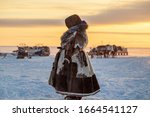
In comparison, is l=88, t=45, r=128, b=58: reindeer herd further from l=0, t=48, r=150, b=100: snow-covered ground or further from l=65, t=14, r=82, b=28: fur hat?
l=65, t=14, r=82, b=28: fur hat

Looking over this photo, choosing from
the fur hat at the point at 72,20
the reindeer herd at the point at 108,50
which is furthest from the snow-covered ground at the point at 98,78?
the fur hat at the point at 72,20

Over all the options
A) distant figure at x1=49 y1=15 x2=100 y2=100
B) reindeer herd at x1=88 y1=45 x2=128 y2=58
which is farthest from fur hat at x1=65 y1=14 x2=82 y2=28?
reindeer herd at x1=88 y1=45 x2=128 y2=58

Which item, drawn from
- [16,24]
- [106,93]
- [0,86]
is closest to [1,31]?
[16,24]

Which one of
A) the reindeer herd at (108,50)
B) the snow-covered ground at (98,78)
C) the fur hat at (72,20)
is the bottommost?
the snow-covered ground at (98,78)

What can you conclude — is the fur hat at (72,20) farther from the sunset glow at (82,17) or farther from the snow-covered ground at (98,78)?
the snow-covered ground at (98,78)

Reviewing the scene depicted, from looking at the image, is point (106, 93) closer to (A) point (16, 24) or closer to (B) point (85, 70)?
(B) point (85, 70)
